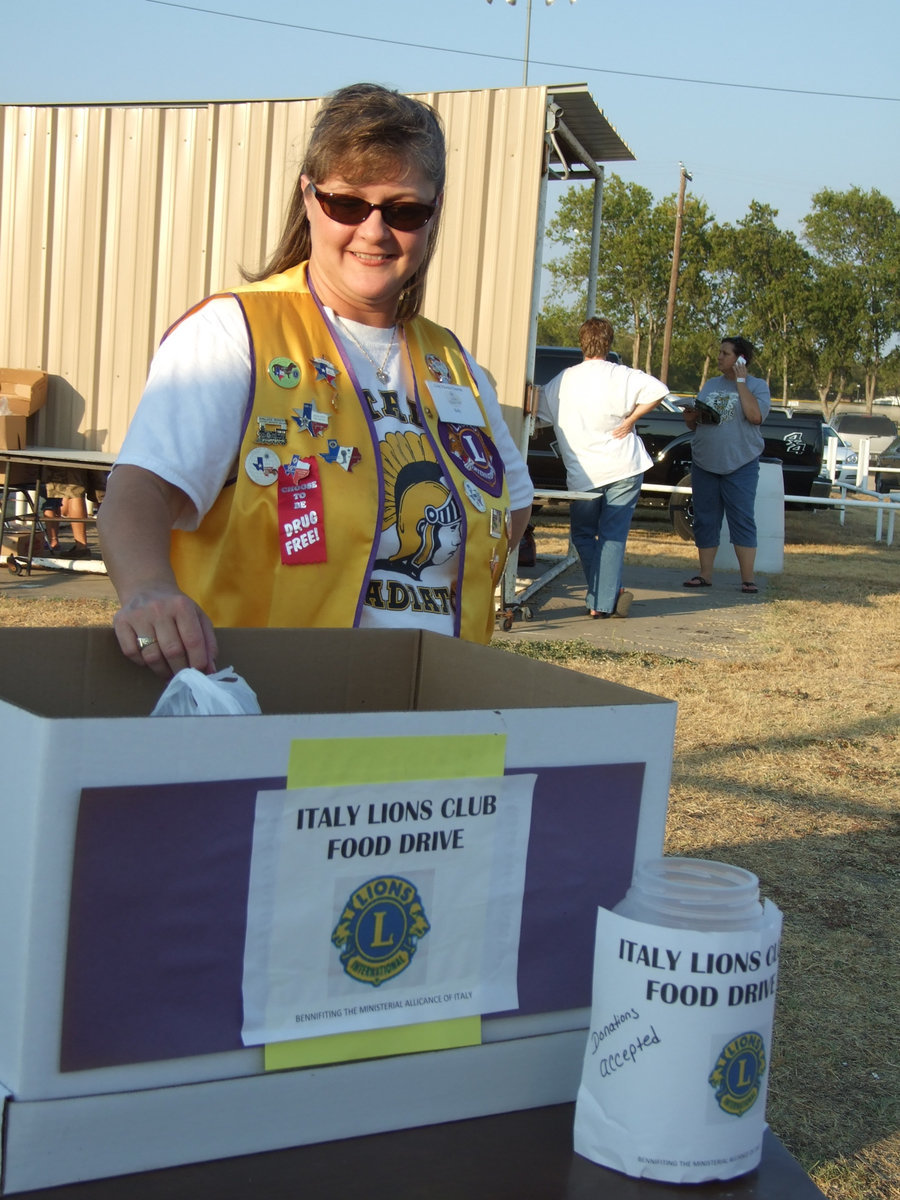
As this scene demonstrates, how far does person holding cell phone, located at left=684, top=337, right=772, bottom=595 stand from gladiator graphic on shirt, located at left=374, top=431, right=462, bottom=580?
761 centimetres

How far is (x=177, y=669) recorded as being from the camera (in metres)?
1.19

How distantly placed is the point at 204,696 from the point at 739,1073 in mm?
525

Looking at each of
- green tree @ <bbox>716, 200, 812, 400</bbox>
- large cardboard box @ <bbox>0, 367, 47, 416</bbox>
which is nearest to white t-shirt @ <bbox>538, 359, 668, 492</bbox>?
large cardboard box @ <bbox>0, 367, 47, 416</bbox>

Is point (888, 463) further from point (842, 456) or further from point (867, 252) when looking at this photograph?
point (867, 252)

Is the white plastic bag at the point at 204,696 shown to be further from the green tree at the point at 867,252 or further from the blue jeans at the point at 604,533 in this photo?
the green tree at the point at 867,252

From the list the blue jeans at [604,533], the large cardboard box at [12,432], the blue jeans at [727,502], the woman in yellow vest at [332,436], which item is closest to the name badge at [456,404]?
the woman in yellow vest at [332,436]

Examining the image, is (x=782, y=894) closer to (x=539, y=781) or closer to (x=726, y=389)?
(x=539, y=781)

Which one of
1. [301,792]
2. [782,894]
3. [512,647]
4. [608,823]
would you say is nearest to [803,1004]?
[782,894]

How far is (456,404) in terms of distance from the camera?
6.09 ft

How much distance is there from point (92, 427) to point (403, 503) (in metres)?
6.99

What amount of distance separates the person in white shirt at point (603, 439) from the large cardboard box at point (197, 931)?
22.2 ft

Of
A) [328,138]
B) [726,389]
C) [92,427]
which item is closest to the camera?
[328,138]

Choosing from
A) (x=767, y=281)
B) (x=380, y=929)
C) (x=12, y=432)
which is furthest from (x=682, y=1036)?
(x=767, y=281)

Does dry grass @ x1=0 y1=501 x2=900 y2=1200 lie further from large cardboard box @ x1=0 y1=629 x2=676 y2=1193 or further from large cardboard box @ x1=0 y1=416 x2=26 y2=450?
large cardboard box @ x1=0 y1=629 x2=676 y2=1193
